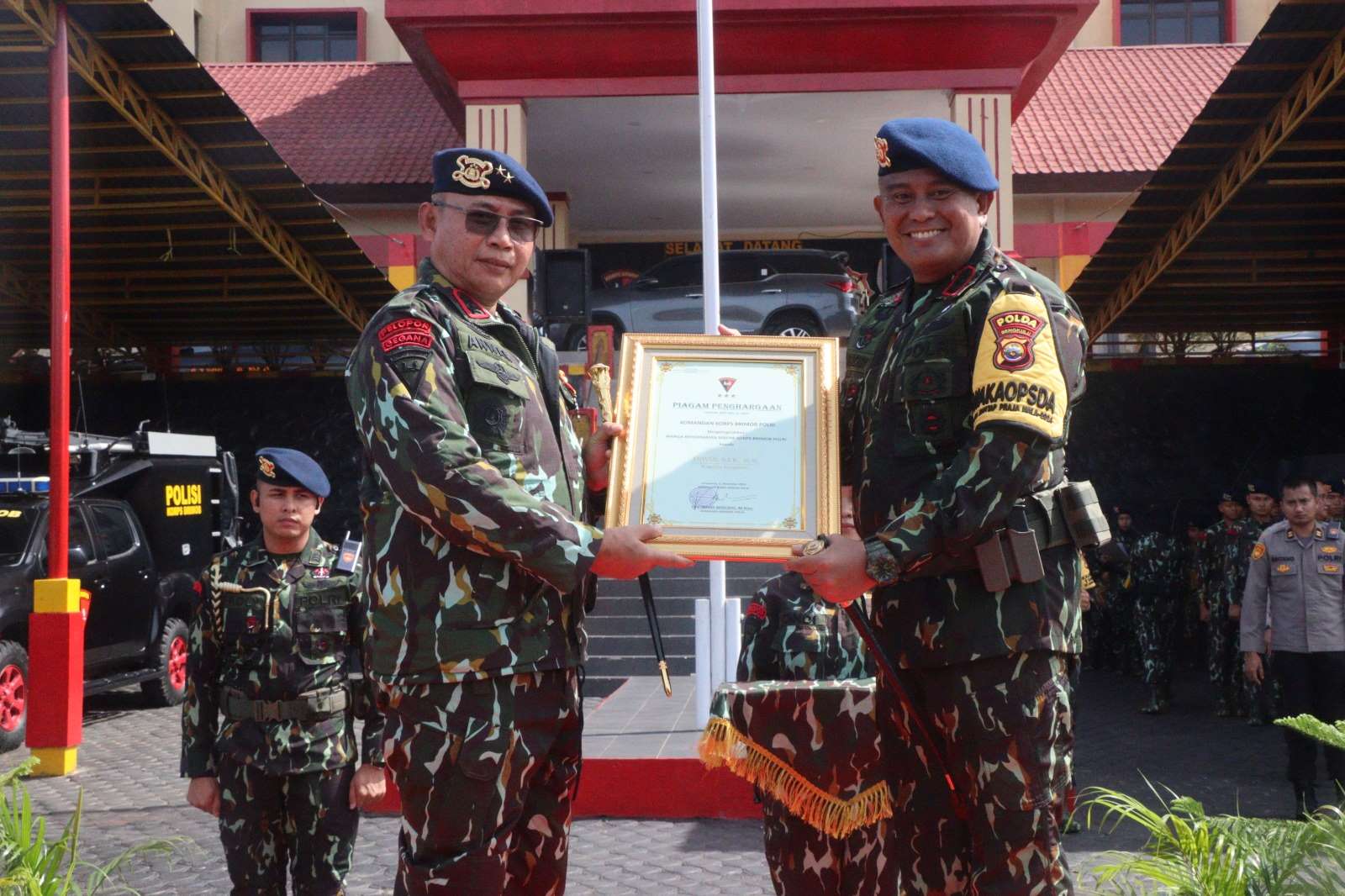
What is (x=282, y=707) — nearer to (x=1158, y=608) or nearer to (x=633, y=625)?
(x=633, y=625)

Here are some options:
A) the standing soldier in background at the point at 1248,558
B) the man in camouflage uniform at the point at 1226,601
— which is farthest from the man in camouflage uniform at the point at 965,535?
the standing soldier in background at the point at 1248,558

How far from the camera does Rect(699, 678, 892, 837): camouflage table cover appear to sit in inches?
162

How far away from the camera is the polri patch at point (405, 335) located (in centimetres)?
323

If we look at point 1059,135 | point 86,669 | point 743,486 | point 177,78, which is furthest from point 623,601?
point 1059,135

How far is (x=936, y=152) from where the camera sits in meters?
3.38

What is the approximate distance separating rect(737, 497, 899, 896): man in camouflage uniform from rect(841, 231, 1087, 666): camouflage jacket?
4.21ft

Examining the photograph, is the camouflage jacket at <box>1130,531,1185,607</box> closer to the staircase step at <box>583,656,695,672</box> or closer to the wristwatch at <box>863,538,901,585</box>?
the staircase step at <box>583,656,695,672</box>

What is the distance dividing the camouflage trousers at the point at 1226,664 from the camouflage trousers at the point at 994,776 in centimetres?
1048

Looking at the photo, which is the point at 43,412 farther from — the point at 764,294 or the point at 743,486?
the point at 743,486

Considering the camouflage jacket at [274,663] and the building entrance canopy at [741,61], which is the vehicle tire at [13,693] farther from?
the building entrance canopy at [741,61]

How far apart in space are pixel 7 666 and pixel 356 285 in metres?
9.13

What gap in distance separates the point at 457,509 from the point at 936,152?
1392mm

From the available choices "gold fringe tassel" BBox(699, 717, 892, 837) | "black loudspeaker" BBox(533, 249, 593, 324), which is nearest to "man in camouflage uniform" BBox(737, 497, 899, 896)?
"gold fringe tassel" BBox(699, 717, 892, 837)

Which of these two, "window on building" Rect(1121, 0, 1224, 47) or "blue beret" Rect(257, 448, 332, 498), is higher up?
"window on building" Rect(1121, 0, 1224, 47)
